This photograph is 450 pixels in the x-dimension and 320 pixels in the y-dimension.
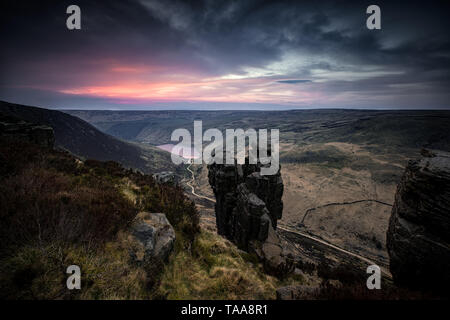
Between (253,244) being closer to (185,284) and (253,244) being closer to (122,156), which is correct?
(185,284)

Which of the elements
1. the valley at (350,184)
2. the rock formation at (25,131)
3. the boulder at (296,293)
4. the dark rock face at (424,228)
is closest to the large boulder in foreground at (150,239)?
the boulder at (296,293)

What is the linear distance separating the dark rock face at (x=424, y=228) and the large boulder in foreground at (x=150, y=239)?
9539 millimetres

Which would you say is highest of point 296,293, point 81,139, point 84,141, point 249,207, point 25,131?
point 81,139

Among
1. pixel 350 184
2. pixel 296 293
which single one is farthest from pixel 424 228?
pixel 350 184

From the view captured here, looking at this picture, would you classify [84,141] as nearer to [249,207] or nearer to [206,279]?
[249,207]

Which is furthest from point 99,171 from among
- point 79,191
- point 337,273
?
point 337,273

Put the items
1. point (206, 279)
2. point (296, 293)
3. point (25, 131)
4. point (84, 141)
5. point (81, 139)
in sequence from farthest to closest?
point (81, 139), point (84, 141), point (25, 131), point (206, 279), point (296, 293)

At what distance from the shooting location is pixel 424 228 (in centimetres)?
722

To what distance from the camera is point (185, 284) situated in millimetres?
6195

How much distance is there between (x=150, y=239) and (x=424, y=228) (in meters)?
10.6

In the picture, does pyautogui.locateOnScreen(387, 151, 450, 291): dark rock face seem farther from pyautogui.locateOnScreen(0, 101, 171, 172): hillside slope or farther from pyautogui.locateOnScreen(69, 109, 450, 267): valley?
pyautogui.locateOnScreen(0, 101, 171, 172): hillside slope

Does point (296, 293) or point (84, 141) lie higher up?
point (84, 141)

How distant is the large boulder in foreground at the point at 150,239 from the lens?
601 centimetres

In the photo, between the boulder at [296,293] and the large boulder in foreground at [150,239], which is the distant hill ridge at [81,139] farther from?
the boulder at [296,293]
